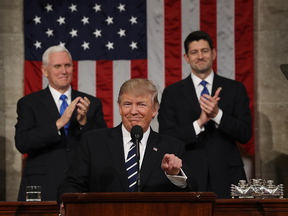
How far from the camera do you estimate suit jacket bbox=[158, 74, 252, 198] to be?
3.34 metres

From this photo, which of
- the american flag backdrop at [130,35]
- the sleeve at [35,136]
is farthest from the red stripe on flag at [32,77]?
the sleeve at [35,136]

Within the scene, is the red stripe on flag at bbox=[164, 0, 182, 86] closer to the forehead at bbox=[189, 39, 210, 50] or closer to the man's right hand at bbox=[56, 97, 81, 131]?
the forehead at bbox=[189, 39, 210, 50]

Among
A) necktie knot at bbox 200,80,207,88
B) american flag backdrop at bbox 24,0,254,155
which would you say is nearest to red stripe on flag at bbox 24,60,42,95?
american flag backdrop at bbox 24,0,254,155

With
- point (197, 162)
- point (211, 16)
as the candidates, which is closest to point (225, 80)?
point (197, 162)

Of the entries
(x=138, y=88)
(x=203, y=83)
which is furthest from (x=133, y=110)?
(x=203, y=83)

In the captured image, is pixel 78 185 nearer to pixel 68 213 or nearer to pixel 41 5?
pixel 68 213

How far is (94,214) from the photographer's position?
5.79ft

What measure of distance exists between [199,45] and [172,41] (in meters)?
1.31

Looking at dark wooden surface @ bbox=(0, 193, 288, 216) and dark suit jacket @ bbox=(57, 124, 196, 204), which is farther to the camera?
dark suit jacket @ bbox=(57, 124, 196, 204)

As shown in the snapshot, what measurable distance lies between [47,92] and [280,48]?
293cm

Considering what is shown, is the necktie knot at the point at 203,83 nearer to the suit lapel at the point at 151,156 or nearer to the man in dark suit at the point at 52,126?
the man in dark suit at the point at 52,126

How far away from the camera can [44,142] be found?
3303 mm

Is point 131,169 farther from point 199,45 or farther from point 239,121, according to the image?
point 199,45

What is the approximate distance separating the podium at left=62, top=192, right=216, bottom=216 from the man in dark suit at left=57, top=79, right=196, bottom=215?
547 millimetres
